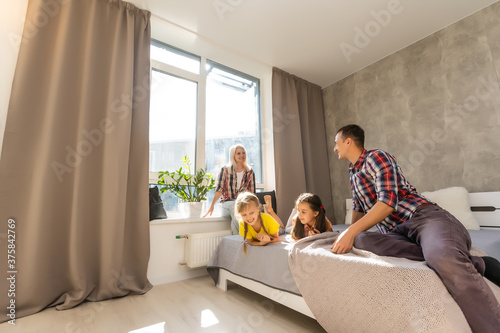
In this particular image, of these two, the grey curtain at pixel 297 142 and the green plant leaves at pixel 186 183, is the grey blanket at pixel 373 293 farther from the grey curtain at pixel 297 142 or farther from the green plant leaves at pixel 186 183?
the grey curtain at pixel 297 142

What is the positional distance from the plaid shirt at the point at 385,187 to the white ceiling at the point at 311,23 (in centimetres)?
177

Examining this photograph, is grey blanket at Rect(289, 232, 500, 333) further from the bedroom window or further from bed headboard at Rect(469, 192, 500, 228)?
the bedroom window

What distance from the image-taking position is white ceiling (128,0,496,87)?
2.37 metres

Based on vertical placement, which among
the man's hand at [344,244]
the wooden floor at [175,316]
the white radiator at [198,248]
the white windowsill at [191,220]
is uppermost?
the white windowsill at [191,220]

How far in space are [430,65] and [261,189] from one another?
237cm

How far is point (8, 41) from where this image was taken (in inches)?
70.2

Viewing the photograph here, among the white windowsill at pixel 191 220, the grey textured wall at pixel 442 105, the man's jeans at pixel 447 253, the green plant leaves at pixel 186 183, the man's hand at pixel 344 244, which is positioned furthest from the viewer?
the green plant leaves at pixel 186 183

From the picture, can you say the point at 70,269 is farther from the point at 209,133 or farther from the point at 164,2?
the point at 164,2

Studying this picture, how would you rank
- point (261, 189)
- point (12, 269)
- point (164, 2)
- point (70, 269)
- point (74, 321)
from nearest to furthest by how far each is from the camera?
1. point (74, 321)
2. point (12, 269)
3. point (70, 269)
4. point (164, 2)
5. point (261, 189)

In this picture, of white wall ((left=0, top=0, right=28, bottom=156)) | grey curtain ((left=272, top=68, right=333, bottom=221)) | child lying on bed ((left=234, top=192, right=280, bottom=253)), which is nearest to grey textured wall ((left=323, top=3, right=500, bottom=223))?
grey curtain ((left=272, top=68, right=333, bottom=221))

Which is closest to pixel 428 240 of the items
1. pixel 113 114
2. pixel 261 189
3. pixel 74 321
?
pixel 74 321

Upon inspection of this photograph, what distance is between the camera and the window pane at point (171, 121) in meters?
2.65

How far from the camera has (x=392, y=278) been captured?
0.90m

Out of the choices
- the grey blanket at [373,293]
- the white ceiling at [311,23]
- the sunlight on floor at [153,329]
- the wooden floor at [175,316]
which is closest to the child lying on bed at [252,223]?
the wooden floor at [175,316]
